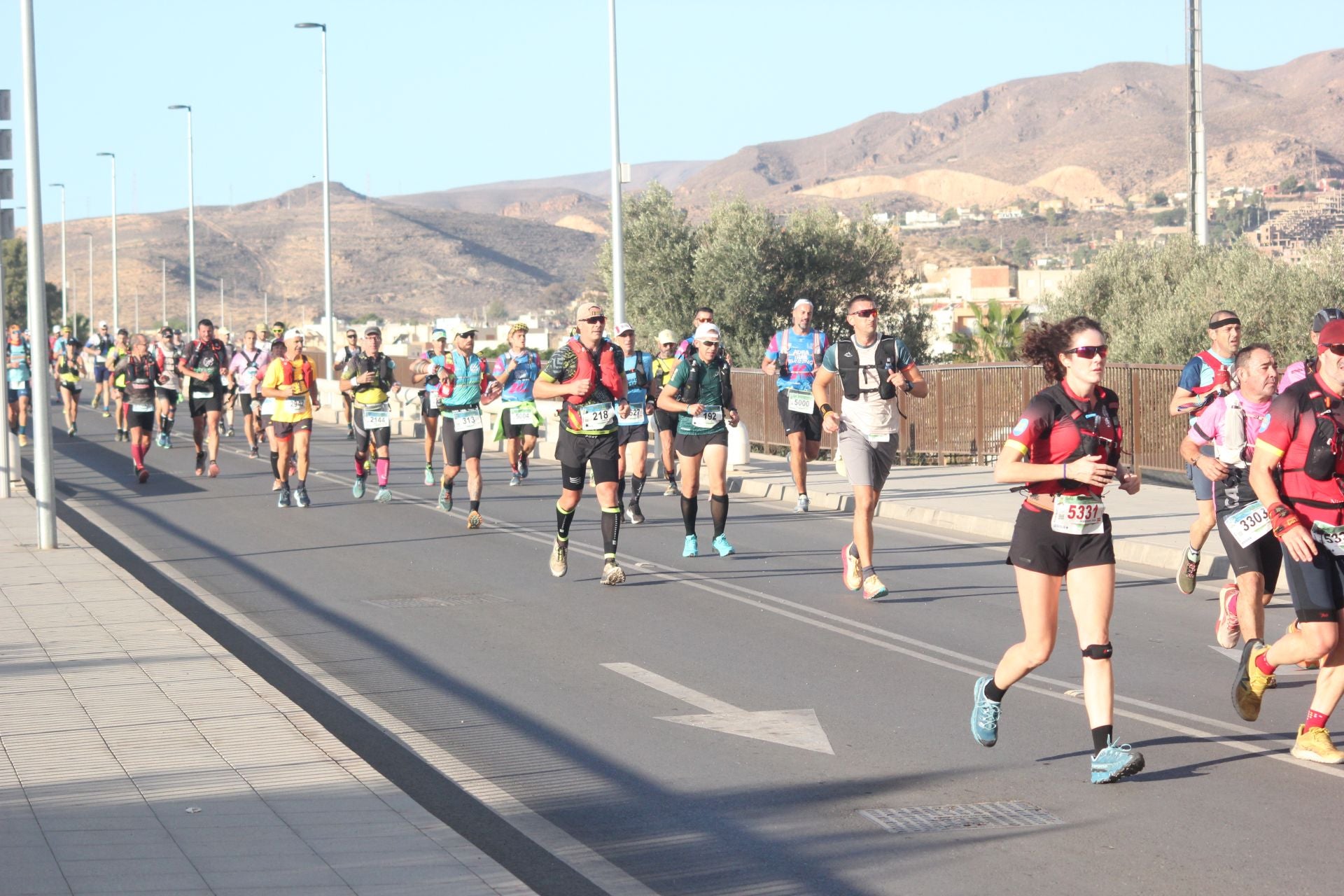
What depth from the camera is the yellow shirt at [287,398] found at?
18.2 metres

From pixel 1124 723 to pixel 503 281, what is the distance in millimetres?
153286

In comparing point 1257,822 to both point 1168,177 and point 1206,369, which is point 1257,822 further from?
point 1168,177

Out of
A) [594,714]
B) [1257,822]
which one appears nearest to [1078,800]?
[1257,822]

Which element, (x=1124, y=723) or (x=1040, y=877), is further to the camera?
(x=1124, y=723)

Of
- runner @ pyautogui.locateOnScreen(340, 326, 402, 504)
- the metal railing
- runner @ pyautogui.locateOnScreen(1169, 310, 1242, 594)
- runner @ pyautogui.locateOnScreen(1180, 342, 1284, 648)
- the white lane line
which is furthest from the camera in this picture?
the metal railing

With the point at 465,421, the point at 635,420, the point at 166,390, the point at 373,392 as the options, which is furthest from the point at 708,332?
the point at 166,390

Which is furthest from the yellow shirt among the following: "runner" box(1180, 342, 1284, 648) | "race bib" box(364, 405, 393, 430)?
"runner" box(1180, 342, 1284, 648)

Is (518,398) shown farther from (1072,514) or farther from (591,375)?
(1072,514)

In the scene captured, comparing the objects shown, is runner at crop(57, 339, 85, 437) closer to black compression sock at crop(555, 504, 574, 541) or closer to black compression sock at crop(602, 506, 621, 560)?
black compression sock at crop(555, 504, 574, 541)

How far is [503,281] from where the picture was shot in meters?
159

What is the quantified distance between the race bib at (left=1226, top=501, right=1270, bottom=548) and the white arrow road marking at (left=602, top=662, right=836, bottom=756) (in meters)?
2.38

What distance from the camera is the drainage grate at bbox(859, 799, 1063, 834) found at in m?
6.28

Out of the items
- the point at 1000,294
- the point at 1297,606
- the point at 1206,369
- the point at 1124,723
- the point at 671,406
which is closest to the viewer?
the point at 1297,606

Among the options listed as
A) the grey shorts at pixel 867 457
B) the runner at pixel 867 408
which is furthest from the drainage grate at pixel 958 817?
the grey shorts at pixel 867 457
